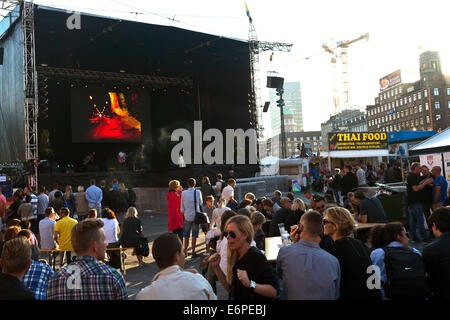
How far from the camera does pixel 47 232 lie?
21.5 ft

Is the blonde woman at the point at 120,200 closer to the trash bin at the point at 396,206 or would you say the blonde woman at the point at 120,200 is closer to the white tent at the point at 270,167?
the trash bin at the point at 396,206

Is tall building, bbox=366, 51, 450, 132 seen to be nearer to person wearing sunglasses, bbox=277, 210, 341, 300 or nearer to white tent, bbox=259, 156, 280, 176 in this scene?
white tent, bbox=259, 156, 280, 176

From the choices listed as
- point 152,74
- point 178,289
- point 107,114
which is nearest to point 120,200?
point 107,114

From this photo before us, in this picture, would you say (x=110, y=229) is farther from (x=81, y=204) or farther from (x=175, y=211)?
(x=81, y=204)

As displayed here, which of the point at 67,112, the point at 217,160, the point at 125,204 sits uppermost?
the point at 67,112

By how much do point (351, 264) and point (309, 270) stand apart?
531 millimetres

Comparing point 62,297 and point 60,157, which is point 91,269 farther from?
point 60,157

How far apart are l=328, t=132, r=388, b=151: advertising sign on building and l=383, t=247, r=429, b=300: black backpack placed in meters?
24.1

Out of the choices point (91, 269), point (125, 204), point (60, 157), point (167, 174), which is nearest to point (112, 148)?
point (60, 157)

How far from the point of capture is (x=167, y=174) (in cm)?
1683

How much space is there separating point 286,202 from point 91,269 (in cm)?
457

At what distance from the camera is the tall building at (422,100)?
7675 centimetres

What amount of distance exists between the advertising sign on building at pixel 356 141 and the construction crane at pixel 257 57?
7.82m

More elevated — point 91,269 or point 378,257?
point 91,269
